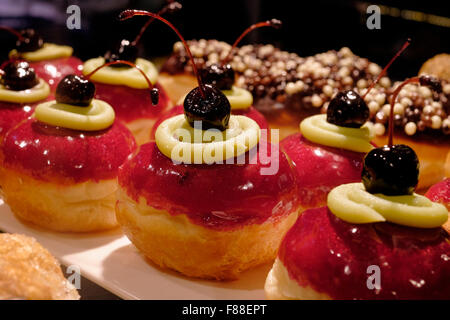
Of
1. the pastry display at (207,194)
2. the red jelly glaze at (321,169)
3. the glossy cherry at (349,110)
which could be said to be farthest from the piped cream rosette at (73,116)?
the glossy cherry at (349,110)

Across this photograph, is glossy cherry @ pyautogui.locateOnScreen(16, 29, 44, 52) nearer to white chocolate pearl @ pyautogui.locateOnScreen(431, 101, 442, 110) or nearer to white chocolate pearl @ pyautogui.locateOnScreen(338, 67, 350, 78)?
white chocolate pearl @ pyautogui.locateOnScreen(338, 67, 350, 78)

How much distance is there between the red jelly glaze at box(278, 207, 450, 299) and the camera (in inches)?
48.2

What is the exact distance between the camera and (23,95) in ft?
7.29

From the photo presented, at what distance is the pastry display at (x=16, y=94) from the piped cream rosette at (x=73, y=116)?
13.2 inches

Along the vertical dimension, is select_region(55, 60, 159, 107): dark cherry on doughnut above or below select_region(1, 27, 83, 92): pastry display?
above

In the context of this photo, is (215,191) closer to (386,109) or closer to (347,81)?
(386,109)

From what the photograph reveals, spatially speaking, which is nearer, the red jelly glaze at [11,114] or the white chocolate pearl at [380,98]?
the red jelly glaze at [11,114]

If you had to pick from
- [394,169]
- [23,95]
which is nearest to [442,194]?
[394,169]

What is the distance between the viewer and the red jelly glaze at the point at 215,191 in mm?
1551

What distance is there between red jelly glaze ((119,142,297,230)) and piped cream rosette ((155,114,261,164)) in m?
0.03

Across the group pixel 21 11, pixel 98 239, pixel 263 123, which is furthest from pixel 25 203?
pixel 21 11

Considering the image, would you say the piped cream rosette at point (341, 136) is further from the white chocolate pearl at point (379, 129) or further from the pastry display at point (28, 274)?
the pastry display at point (28, 274)

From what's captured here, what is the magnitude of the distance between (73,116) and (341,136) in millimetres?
959

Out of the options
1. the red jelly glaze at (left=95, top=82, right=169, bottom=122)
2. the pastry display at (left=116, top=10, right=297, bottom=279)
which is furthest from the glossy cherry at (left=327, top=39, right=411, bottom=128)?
the red jelly glaze at (left=95, top=82, right=169, bottom=122)
